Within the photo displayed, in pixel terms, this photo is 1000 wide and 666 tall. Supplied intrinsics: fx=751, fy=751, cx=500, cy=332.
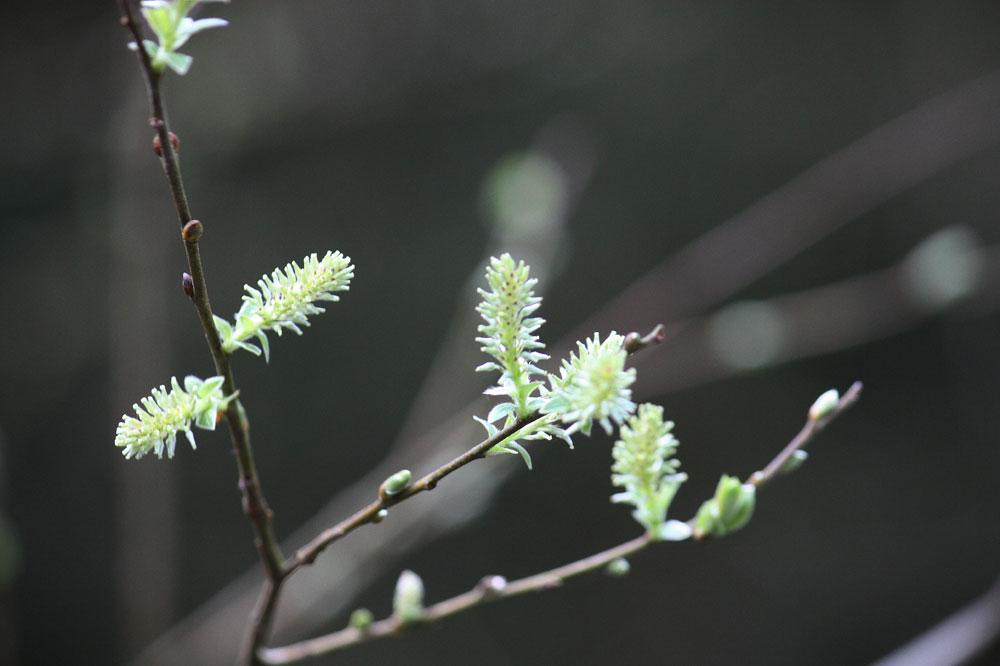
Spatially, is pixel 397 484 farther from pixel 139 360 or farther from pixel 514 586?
pixel 139 360

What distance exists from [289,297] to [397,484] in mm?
84

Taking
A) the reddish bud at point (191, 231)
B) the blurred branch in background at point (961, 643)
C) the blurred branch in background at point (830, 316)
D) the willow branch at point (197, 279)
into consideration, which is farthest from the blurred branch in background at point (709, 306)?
the reddish bud at point (191, 231)

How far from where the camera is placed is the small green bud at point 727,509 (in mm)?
324

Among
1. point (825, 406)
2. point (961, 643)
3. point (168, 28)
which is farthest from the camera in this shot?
point (961, 643)

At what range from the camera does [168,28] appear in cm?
24

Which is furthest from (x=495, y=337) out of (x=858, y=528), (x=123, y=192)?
(x=858, y=528)

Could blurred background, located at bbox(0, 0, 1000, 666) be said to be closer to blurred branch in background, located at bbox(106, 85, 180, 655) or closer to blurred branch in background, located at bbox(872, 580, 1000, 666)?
blurred branch in background, located at bbox(106, 85, 180, 655)

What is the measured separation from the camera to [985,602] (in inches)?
30.4

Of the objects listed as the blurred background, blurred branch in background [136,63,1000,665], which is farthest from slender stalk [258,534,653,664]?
the blurred background

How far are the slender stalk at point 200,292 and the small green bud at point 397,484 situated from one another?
0.06m

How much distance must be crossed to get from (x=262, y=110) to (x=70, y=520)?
820 mm

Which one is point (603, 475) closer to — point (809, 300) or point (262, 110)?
point (809, 300)

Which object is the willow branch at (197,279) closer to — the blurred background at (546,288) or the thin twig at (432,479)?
the thin twig at (432,479)

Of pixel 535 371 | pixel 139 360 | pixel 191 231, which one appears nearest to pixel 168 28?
pixel 191 231
